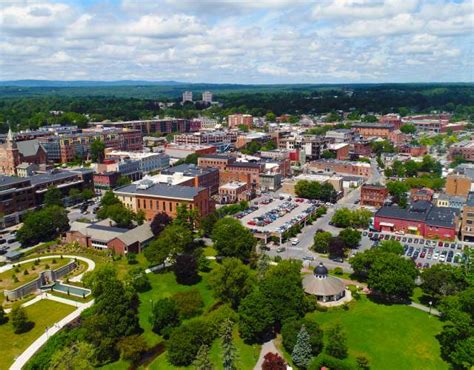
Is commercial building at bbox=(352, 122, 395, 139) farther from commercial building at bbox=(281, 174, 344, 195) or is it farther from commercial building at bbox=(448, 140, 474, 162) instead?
commercial building at bbox=(281, 174, 344, 195)

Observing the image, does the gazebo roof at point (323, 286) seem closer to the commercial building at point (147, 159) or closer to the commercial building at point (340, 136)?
the commercial building at point (147, 159)

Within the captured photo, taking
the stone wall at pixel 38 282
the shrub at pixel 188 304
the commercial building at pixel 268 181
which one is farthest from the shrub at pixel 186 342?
the commercial building at pixel 268 181

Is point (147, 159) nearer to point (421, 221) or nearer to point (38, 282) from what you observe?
point (38, 282)

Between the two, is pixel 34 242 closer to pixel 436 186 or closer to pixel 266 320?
pixel 266 320

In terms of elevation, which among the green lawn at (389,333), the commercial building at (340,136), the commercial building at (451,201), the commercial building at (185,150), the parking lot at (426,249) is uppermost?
the commercial building at (340,136)

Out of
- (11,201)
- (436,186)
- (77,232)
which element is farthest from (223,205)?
(436,186)

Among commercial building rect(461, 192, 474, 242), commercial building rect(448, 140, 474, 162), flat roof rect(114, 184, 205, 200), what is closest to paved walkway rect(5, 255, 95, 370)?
flat roof rect(114, 184, 205, 200)
